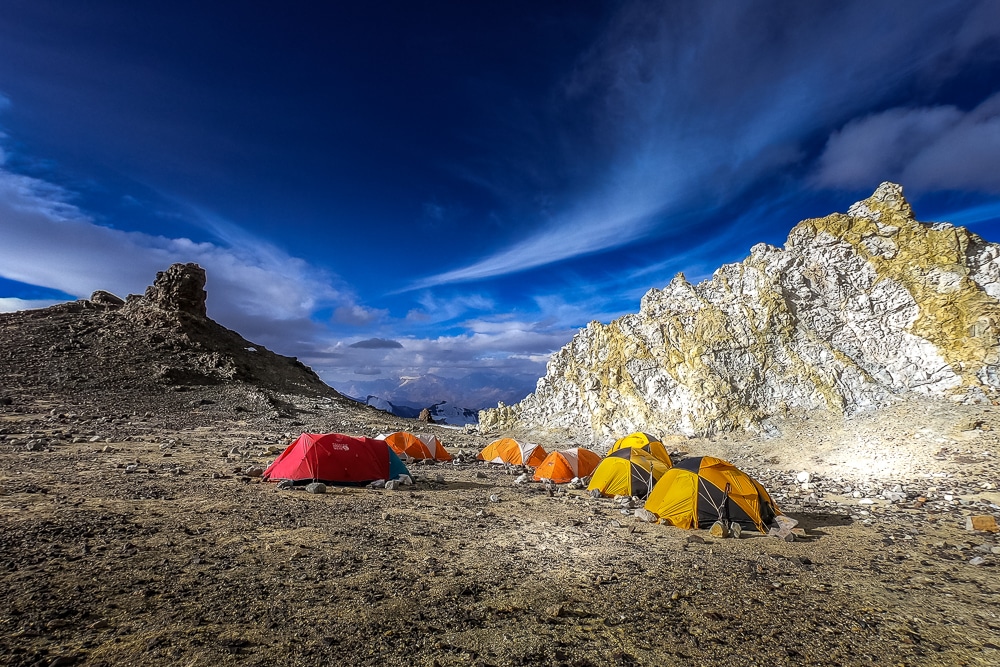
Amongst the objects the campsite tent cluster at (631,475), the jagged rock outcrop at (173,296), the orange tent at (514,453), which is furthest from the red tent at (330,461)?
the jagged rock outcrop at (173,296)

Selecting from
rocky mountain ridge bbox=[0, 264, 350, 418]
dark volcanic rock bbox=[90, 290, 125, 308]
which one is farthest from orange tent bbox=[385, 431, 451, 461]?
dark volcanic rock bbox=[90, 290, 125, 308]

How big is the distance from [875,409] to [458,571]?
25972 mm

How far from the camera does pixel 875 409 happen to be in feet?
75.3

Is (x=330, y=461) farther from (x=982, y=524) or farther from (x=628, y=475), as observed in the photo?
(x=982, y=524)

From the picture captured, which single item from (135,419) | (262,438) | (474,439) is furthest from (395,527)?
(135,419)

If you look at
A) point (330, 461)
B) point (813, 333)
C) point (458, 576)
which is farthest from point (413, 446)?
point (813, 333)

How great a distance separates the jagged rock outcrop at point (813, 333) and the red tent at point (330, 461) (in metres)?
21.1

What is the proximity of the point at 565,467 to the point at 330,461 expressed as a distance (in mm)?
9823

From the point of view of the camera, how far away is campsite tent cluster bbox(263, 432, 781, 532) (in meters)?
11.8

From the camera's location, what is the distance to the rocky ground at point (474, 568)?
5551mm

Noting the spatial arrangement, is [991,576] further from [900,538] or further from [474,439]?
[474,439]

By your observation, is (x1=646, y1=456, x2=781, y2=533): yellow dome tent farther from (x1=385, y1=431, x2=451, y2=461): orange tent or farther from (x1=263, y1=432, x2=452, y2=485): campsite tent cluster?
(x1=385, y1=431, x2=451, y2=461): orange tent

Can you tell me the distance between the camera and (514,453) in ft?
77.9

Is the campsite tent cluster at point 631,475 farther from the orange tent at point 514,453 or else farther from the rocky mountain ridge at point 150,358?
the rocky mountain ridge at point 150,358
